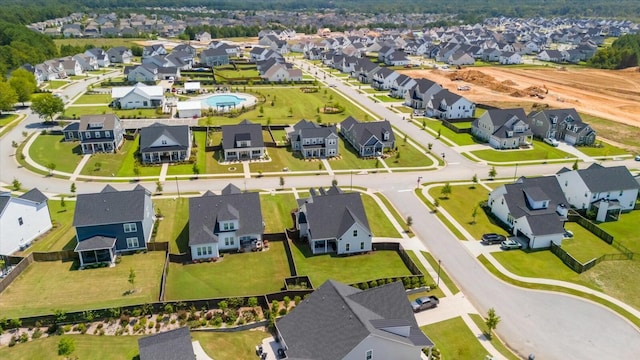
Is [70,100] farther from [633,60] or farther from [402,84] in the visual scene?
[633,60]

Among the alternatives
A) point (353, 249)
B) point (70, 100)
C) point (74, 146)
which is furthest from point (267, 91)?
point (353, 249)

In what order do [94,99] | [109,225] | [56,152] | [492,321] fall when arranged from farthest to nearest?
[94,99], [56,152], [109,225], [492,321]

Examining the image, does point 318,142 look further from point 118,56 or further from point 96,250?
point 118,56

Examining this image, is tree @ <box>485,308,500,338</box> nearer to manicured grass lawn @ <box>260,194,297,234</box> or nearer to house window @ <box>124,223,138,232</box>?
manicured grass lawn @ <box>260,194,297,234</box>

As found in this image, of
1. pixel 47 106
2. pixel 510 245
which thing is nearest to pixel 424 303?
pixel 510 245

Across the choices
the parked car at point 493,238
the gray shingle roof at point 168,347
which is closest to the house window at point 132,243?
the gray shingle roof at point 168,347

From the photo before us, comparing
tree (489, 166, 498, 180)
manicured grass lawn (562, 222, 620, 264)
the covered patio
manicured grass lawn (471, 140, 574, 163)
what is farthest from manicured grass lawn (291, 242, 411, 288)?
manicured grass lawn (471, 140, 574, 163)
